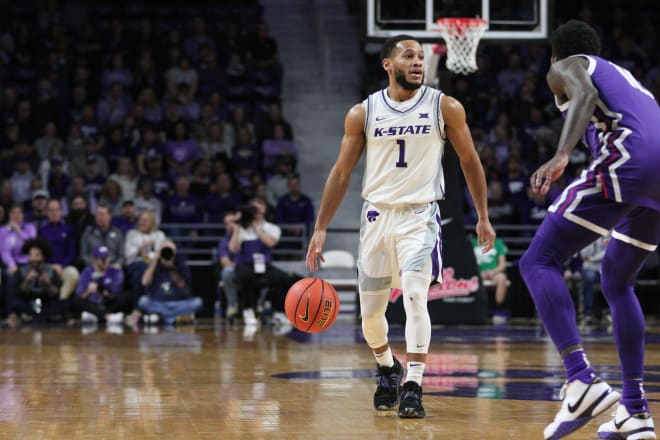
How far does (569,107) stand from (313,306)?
2.44 metres

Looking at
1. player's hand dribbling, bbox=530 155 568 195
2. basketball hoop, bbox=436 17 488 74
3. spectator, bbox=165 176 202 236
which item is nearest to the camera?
player's hand dribbling, bbox=530 155 568 195

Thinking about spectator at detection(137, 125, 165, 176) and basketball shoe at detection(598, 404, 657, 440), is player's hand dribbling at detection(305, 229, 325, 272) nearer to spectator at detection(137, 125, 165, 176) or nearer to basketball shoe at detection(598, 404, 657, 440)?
basketball shoe at detection(598, 404, 657, 440)

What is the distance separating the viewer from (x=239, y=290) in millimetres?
16156

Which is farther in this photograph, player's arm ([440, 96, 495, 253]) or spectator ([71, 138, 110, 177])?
spectator ([71, 138, 110, 177])

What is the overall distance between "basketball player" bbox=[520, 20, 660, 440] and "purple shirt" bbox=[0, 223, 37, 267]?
12.5 metres

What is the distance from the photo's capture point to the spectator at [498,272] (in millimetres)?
16469

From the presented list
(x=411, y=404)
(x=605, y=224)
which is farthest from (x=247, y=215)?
(x=605, y=224)

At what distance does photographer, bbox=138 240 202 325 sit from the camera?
1584 centimetres

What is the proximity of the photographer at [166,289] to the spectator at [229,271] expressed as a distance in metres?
0.49

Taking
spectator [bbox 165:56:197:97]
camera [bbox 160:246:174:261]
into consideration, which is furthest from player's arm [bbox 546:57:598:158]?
spectator [bbox 165:56:197:97]

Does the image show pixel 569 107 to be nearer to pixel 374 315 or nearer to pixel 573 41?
pixel 573 41

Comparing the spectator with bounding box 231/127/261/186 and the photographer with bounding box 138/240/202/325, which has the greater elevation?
the spectator with bounding box 231/127/261/186

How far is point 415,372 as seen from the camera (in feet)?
20.5

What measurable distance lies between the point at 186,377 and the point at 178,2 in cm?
1759
